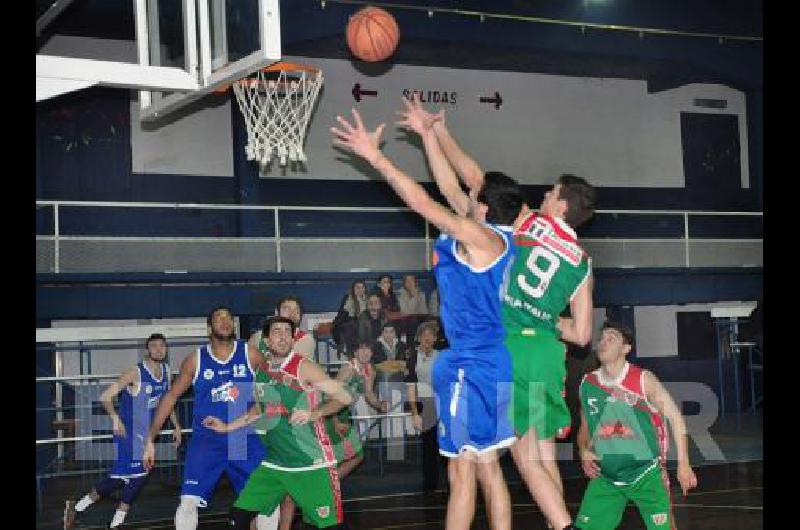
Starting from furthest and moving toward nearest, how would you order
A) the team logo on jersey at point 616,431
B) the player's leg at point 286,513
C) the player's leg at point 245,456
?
the player's leg at point 245,456, the player's leg at point 286,513, the team logo on jersey at point 616,431

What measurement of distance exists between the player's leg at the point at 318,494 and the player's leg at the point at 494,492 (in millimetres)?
1752

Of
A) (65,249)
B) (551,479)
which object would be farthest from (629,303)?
(551,479)

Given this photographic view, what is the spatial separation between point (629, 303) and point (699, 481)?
5.75 metres

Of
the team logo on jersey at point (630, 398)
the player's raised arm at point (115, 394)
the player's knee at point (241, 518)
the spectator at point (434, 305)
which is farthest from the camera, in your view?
the spectator at point (434, 305)

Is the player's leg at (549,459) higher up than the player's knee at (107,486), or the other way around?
the player's leg at (549,459)

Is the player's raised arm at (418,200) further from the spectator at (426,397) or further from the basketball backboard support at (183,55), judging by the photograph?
the spectator at (426,397)

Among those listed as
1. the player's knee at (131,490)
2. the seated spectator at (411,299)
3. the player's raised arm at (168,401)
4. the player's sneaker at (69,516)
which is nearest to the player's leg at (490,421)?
the player's raised arm at (168,401)

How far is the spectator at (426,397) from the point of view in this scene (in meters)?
12.0

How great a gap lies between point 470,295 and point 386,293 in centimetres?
942

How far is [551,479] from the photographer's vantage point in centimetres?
559

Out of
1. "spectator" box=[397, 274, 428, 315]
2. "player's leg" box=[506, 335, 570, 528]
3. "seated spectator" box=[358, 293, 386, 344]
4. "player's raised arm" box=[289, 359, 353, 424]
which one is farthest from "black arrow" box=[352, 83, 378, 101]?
"player's leg" box=[506, 335, 570, 528]

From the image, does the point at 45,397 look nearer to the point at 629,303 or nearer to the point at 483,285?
the point at 629,303

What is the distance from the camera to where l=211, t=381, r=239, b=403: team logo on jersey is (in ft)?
27.2
